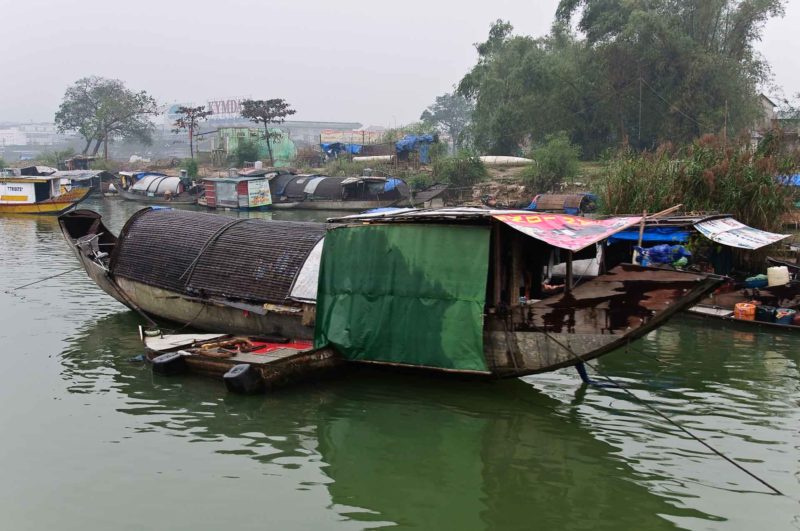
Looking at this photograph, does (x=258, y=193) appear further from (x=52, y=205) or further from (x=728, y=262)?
(x=728, y=262)

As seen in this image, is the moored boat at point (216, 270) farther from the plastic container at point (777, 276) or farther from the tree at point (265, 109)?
the tree at point (265, 109)

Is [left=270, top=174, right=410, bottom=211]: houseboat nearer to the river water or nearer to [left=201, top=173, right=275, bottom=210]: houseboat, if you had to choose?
[left=201, top=173, right=275, bottom=210]: houseboat

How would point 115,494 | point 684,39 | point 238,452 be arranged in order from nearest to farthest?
point 115,494
point 238,452
point 684,39

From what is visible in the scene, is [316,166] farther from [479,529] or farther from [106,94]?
[479,529]

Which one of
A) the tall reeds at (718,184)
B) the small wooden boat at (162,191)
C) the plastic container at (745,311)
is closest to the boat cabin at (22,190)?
the small wooden boat at (162,191)

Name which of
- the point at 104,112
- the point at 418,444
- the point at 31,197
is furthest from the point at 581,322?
the point at 104,112

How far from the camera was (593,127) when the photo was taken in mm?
32906

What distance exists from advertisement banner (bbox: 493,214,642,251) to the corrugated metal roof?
3743 mm

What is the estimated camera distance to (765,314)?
37.1 feet

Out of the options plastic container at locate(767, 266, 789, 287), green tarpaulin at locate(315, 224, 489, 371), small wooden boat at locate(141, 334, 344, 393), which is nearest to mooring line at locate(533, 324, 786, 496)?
green tarpaulin at locate(315, 224, 489, 371)

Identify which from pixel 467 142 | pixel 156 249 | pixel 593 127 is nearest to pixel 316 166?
pixel 467 142

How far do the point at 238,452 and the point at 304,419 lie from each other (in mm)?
1041

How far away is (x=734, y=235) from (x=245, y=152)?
129ft

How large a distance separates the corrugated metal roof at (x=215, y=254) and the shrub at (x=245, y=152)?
116ft
